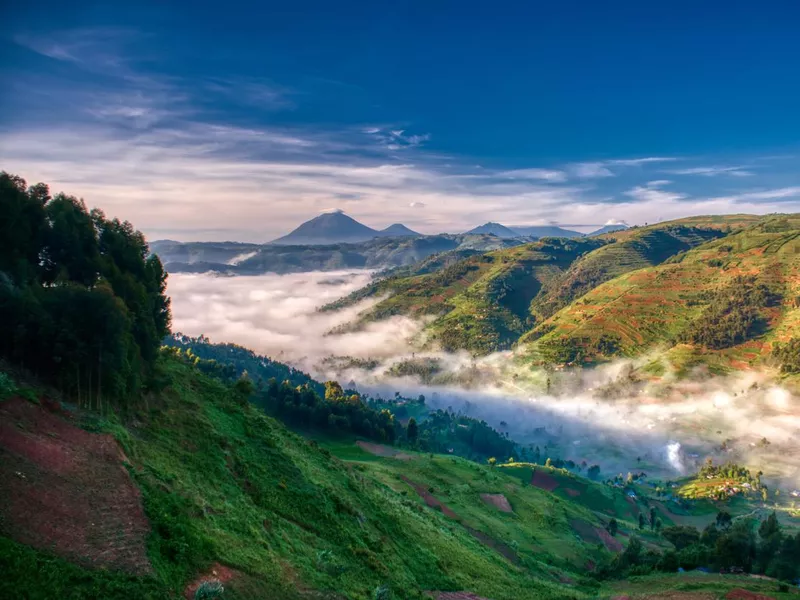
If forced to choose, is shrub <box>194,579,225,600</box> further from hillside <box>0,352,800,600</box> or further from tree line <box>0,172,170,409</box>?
tree line <box>0,172,170,409</box>

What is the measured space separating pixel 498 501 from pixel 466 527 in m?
28.7

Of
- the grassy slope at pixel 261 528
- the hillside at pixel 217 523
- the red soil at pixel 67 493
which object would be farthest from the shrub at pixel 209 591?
the red soil at pixel 67 493

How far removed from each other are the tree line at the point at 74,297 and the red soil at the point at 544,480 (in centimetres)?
13635

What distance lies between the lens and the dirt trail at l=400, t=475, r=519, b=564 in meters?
66.6

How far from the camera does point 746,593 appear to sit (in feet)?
144

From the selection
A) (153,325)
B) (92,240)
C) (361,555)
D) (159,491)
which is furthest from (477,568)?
(92,240)

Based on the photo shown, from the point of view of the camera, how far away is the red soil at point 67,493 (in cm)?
2102

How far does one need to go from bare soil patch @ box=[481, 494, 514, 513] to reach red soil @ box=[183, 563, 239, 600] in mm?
77995

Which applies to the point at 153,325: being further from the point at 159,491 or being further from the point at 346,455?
the point at 346,455

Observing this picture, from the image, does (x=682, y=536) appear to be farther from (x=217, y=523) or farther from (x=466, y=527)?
(x=217, y=523)

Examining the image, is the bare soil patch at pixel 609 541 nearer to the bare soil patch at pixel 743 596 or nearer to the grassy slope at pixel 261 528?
the grassy slope at pixel 261 528

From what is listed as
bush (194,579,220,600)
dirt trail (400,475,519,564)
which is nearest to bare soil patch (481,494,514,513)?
dirt trail (400,475,519,564)

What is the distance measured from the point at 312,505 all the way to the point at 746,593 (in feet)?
126

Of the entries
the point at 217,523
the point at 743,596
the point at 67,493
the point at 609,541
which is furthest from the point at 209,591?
the point at 609,541
